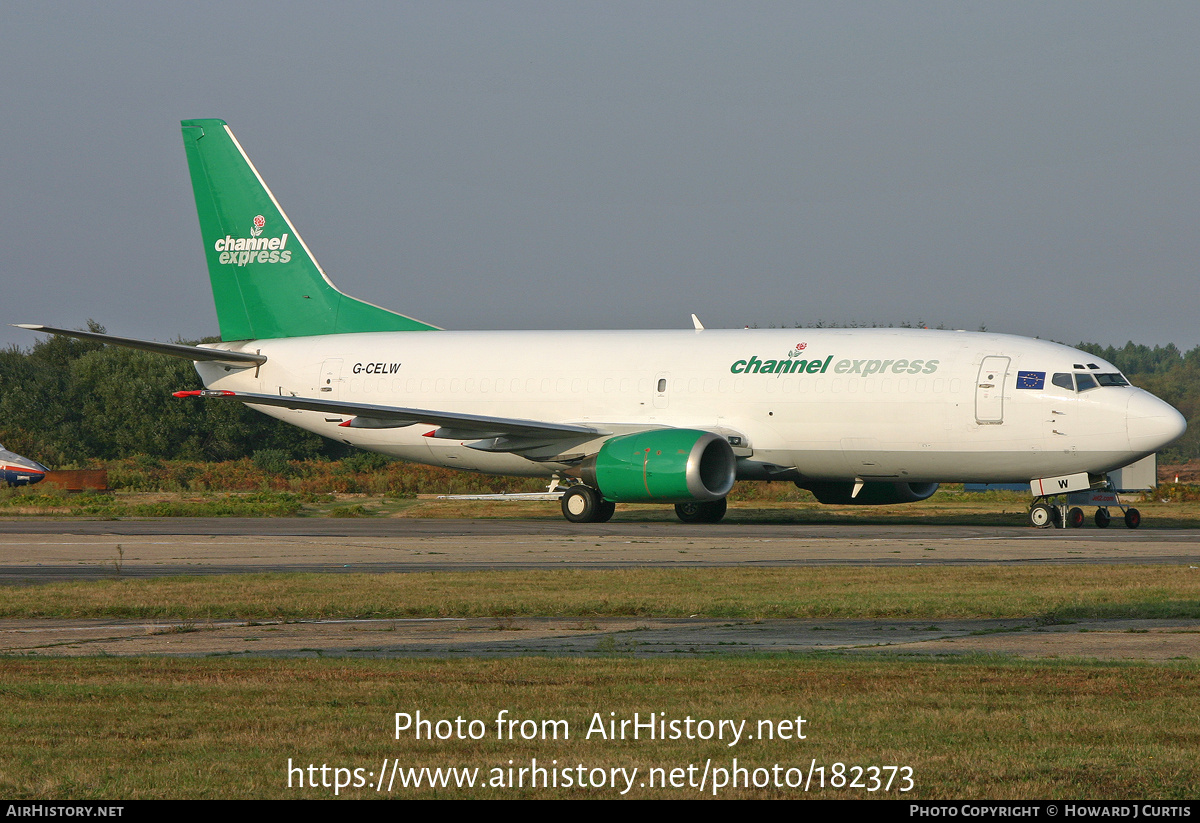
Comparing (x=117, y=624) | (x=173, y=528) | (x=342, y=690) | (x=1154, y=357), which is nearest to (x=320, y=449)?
(x=173, y=528)

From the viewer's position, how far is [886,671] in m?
8.64

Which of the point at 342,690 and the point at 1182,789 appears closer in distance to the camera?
the point at 1182,789

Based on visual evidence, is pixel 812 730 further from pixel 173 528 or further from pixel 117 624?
pixel 173 528

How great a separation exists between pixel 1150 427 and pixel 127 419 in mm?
47453

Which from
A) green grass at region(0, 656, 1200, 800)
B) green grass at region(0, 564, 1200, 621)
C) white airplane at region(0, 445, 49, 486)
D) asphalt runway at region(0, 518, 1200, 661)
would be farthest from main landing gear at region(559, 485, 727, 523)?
white airplane at region(0, 445, 49, 486)

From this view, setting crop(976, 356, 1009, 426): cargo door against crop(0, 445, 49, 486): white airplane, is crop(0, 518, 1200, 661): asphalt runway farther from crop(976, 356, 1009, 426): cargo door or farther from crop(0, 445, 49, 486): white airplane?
crop(0, 445, 49, 486): white airplane

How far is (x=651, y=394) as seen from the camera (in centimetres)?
2872

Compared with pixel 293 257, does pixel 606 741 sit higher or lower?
lower

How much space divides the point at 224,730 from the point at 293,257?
28742mm

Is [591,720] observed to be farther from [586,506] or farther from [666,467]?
[586,506]

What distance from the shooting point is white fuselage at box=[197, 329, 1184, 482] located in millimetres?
25141

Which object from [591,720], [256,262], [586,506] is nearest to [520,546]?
[586,506]

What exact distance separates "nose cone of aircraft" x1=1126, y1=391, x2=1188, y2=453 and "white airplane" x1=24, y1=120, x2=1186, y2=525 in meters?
0.03

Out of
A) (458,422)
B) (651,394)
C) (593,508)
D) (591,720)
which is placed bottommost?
(593,508)
